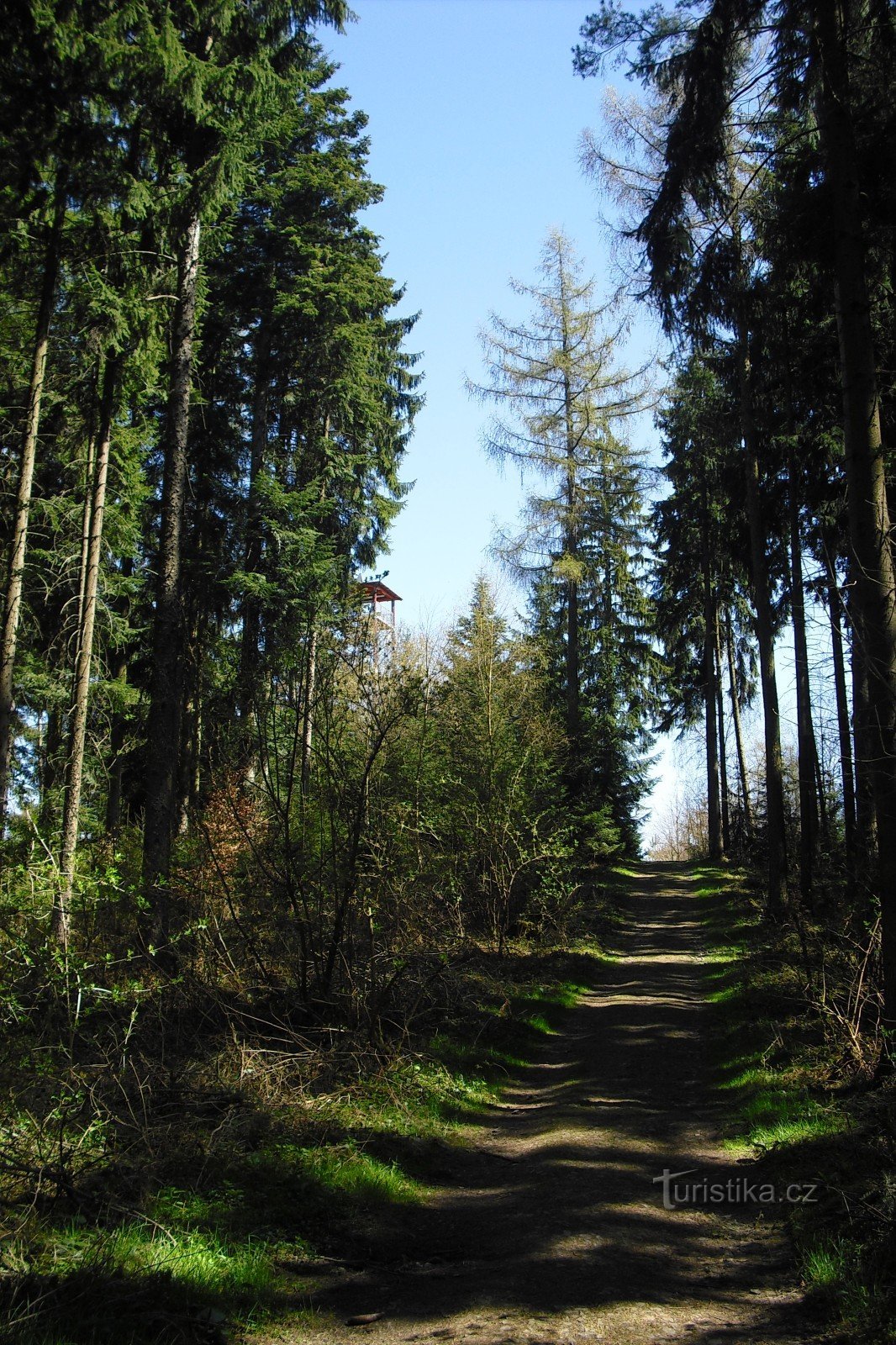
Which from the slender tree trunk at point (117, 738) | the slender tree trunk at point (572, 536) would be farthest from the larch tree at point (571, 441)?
the slender tree trunk at point (117, 738)

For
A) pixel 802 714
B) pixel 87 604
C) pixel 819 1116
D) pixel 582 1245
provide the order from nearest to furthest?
1. pixel 582 1245
2. pixel 819 1116
3. pixel 87 604
4. pixel 802 714

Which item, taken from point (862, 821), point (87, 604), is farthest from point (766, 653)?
point (87, 604)

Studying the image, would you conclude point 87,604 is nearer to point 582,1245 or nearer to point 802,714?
point 582,1245

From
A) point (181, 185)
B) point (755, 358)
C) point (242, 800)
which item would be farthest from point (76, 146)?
point (755, 358)

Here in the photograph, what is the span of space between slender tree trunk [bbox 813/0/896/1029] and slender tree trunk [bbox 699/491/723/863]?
21.2 meters

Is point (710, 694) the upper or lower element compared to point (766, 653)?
upper

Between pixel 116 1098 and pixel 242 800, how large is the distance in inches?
176

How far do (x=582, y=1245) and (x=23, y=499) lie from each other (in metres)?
11.4

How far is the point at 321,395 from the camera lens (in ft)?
69.5

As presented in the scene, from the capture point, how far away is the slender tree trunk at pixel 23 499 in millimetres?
11938

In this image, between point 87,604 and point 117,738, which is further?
point 117,738

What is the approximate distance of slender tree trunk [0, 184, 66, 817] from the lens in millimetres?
11938

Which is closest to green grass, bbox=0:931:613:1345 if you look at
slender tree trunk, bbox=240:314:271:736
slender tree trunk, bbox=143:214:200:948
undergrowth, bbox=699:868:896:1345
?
undergrowth, bbox=699:868:896:1345

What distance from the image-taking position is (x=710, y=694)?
2969 cm
